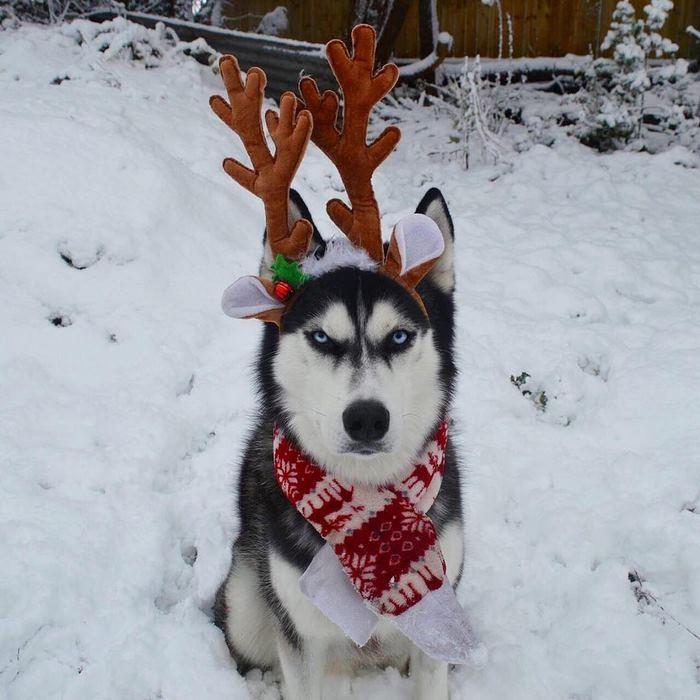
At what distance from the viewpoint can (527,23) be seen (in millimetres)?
9422

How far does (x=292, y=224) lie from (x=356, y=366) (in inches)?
19.8

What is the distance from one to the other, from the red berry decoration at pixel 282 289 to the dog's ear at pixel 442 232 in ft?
1.49

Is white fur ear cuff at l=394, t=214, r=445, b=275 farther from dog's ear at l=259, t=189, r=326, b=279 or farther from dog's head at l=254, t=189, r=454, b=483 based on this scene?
dog's ear at l=259, t=189, r=326, b=279

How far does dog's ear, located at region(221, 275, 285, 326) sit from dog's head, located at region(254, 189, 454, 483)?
0.07m

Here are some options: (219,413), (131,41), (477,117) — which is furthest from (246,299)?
(131,41)

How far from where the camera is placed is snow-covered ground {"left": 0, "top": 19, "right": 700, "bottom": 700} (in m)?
2.26

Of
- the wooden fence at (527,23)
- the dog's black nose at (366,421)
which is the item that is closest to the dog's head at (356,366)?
the dog's black nose at (366,421)

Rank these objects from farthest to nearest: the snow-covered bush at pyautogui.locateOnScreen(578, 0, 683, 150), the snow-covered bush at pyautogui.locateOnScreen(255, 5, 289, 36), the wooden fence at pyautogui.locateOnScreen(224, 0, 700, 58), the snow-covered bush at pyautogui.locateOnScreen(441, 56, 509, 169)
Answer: the snow-covered bush at pyautogui.locateOnScreen(255, 5, 289, 36)
the wooden fence at pyautogui.locateOnScreen(224, 0, 700, 58)
the snow-covered bush at pyautogui.locateOnScreen(441, 56, 509, 169)
the snow-covered bush at pyautogui.locateOnScreen(578, 0, 683, 150)

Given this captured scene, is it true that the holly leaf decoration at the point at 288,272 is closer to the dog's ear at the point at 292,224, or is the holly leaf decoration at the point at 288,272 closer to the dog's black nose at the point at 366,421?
the dog's ear at the point at 292,224

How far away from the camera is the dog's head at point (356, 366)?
1.72 meters

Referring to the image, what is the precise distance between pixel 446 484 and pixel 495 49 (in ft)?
29.6

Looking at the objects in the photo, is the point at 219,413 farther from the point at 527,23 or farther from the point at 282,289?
the point at 527,23

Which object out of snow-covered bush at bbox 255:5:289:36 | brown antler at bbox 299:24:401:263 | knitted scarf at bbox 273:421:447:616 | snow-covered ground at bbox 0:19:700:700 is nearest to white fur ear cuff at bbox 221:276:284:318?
brown antler at bbox 299:24:401:263

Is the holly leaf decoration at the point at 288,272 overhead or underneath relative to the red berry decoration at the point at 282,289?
overhead
